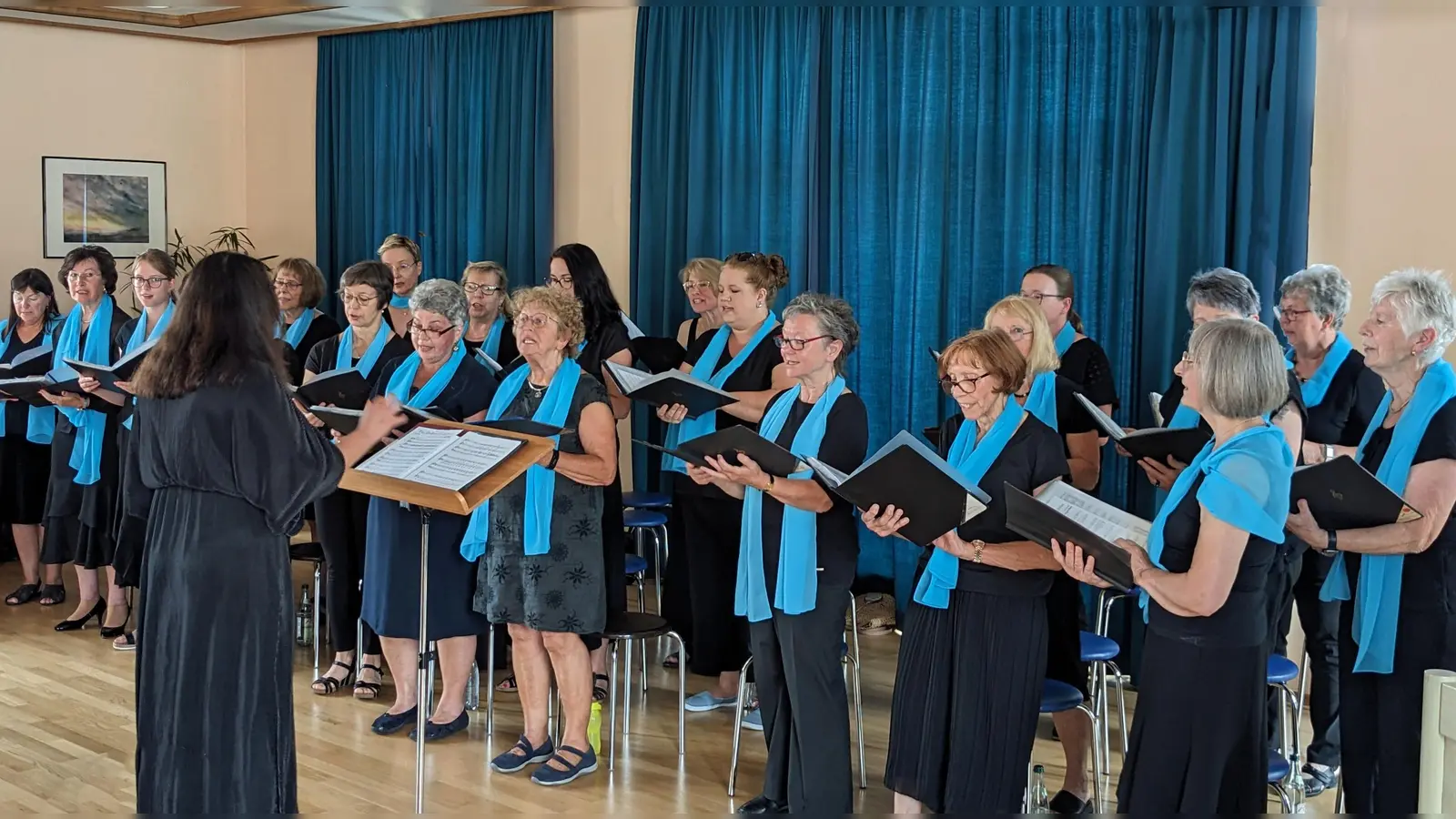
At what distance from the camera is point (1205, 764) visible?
9.14 ft

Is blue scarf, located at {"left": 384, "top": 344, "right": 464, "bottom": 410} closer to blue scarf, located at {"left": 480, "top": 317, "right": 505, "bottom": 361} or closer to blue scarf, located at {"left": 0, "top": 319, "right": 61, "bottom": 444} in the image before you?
blue scarf, located at {"left": 480, "top": 317, "right": 505, "bottom": 361}

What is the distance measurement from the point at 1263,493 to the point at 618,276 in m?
4.97

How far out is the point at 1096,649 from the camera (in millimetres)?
3910

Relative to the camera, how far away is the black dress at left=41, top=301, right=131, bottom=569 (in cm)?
621

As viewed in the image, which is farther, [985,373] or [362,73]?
[362,73]

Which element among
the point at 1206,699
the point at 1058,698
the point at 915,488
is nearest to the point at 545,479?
the point at 915,488

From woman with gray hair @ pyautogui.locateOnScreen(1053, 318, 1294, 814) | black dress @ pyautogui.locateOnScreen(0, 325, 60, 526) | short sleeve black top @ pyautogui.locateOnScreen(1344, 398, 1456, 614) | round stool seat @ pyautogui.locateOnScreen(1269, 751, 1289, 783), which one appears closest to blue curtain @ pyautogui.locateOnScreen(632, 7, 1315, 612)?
short sleeve black top @ pyautogui.locateOnScreen(1344, 398, 1456, 614)

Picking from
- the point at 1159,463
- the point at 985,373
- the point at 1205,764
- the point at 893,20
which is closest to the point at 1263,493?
the point at 1205,764

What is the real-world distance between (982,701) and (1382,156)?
3109 mm

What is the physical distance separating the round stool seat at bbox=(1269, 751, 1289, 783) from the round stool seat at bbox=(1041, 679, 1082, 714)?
47 cm

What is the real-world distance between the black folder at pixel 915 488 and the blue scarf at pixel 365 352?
2.36 m

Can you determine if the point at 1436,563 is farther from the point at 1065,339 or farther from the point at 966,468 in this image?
the point at 1065,339

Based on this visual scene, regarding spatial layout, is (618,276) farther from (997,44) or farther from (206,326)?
(206,326)

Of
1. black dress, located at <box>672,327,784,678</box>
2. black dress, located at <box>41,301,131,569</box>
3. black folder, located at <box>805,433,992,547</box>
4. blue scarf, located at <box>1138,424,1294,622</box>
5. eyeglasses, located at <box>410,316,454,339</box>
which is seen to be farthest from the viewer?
black dress, located at <box>41,301,131,569</box>
